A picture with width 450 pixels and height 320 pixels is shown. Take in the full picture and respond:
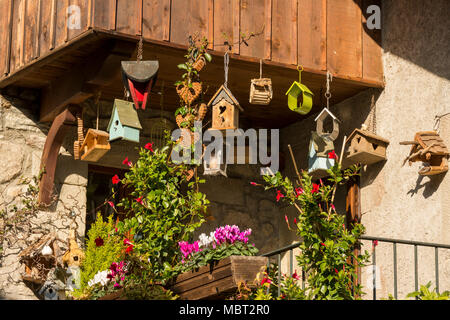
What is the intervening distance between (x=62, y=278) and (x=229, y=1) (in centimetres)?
263

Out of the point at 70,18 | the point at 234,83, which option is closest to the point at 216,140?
the point at 234,83

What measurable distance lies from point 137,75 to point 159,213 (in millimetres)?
1032

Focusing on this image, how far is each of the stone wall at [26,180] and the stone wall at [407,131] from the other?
97.2 inches

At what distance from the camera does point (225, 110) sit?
645cm

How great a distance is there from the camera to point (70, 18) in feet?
20.8

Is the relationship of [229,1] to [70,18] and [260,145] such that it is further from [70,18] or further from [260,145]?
[260,145]

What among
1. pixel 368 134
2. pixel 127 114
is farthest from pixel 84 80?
pixel 368 134

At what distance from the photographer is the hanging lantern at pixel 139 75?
6.21 meters

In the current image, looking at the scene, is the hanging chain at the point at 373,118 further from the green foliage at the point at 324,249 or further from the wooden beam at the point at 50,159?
the wooden beam at the point at 50,159

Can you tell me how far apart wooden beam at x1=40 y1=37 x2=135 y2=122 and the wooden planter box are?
64.6 inches

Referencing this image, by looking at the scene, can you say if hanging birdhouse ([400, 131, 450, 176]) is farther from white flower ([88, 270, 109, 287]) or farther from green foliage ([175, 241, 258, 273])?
white flower ([88, 270, 109, 287])

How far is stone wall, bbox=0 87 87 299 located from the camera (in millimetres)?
6984

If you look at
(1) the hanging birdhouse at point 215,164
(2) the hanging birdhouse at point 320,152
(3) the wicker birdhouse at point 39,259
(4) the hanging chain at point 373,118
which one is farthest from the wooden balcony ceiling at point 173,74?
(3) the wicker birdhouse at point 39,259

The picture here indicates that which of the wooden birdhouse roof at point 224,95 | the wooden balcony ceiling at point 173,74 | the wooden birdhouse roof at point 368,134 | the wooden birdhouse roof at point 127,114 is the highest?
the wooden balcony ceiling at point 173,74
